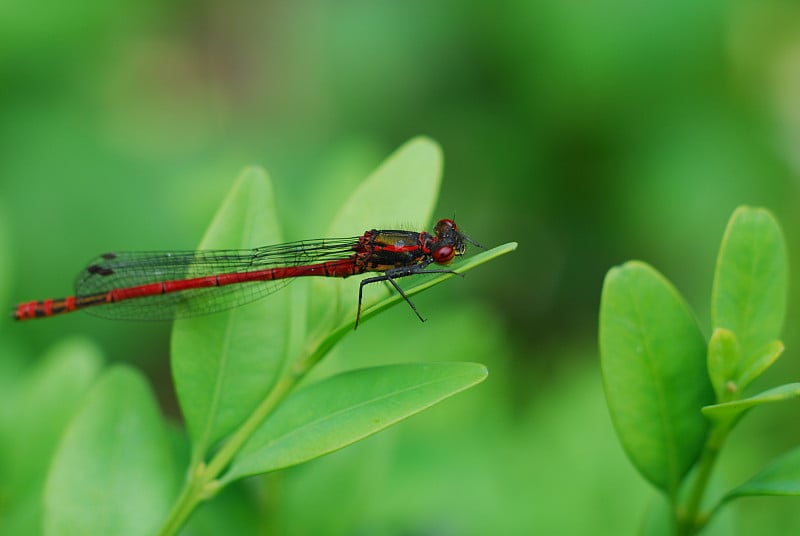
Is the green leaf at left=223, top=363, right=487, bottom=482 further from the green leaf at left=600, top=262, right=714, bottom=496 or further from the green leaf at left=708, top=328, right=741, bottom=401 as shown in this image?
the green leaf at left=708, top=328, right=741, bottom=401

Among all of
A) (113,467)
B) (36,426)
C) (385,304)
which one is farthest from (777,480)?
(36,426)

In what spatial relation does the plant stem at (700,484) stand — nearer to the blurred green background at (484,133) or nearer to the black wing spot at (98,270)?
the blurred green background at (484,133)

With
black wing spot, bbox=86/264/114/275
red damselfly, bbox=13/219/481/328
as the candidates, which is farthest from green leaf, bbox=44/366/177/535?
black wing spot, bbox=86/264/114/275

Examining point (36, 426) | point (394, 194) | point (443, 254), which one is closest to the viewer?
point (394, 194)

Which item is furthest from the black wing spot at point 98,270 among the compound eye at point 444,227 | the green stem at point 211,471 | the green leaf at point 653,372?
the green leaf at point 653,372

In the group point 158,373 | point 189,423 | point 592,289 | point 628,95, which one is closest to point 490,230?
point 592,289

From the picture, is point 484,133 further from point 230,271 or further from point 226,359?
point 226,359

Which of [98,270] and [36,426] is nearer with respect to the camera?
[36,426]
